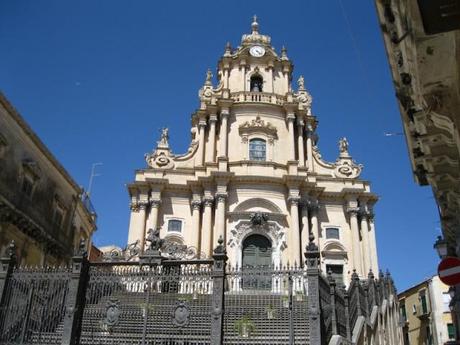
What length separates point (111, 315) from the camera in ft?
37.7

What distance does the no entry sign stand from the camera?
7.43 metres

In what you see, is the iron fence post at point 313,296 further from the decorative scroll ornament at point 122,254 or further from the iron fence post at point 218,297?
the decorative scroll ornament at point 122,254

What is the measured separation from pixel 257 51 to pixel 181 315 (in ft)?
82.1

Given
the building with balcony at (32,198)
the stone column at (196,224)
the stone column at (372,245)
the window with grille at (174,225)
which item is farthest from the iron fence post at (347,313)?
the building with balcony at (32,198)

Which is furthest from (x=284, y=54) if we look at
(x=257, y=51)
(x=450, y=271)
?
(x=450, y=271)

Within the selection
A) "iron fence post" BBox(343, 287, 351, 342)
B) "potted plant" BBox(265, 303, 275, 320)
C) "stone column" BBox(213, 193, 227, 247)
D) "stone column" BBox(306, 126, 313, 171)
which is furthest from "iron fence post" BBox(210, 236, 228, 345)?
"stone column" BBox(306, 126, 313, 171)

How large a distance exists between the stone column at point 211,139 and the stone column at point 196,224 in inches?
124

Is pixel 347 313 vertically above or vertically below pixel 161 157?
below

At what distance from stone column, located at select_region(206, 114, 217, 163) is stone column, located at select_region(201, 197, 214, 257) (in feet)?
10.7

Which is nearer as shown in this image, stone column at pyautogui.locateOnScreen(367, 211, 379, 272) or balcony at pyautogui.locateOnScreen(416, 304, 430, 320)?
stone column at pyautogui.locateOnScreen(367, 211, 379, 272)

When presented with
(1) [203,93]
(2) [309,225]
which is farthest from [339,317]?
(1) [203,93]

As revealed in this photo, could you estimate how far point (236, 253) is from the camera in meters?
25.8

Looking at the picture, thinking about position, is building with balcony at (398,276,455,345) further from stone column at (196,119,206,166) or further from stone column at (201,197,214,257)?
stone column at (196,119,206,166)

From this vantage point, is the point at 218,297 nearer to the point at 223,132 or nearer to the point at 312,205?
the point at 312,205
